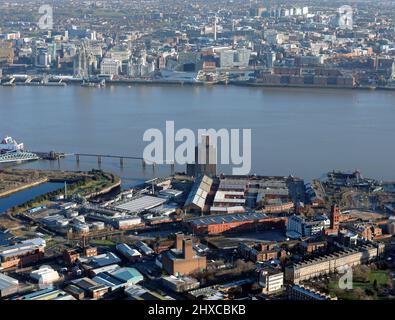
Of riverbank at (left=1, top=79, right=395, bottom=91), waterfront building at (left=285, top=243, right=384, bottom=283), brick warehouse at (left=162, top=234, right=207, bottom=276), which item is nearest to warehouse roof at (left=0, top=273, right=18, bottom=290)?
brick warehouse at (left=162, top=234, right=207, bottom=276)

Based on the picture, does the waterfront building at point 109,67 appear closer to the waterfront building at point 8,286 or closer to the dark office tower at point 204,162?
the dark office tower at point 204,162

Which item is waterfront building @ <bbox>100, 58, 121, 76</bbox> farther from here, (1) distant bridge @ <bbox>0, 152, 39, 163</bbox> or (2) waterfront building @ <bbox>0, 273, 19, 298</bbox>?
(2) waterfront building @ <bbox>0, 273, 19, 298</bbox>

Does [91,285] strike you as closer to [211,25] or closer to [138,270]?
[138,270]

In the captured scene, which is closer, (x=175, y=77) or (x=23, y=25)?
(x=175, y=77)

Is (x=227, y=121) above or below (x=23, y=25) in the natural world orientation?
below

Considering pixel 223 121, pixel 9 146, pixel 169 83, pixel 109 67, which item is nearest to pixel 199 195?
pixel 9 146

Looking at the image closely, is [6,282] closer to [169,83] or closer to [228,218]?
[228,218]

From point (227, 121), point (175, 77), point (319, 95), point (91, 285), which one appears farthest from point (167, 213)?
point (175, 77)
